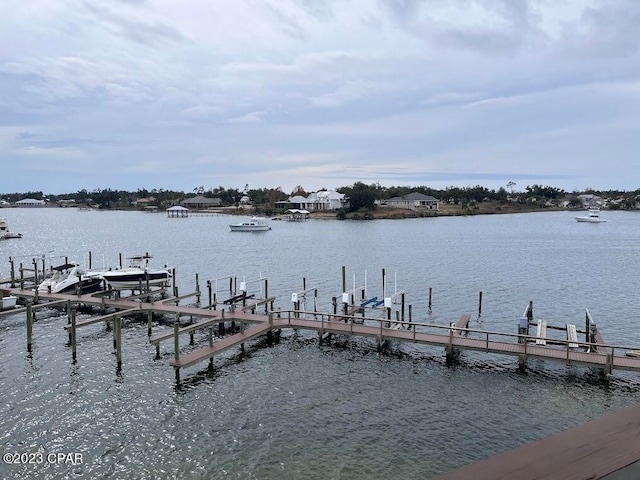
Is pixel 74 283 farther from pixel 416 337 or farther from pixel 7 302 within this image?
pixel 416 337

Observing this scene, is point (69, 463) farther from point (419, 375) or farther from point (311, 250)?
point (311, 250)

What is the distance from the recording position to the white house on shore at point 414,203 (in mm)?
187500

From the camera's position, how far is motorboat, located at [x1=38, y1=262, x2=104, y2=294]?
38562 mm

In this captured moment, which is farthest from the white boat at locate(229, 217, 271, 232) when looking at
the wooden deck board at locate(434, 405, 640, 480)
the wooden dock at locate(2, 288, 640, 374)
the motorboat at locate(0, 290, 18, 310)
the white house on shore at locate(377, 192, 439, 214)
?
the wooden deck board at locate(434, 405, 640, 480)

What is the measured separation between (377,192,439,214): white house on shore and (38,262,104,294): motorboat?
504ft

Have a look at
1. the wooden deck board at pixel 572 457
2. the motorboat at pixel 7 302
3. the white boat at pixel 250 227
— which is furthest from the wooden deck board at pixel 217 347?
the white boat at pixel 250 227

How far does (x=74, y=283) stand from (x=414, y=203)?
16062cm

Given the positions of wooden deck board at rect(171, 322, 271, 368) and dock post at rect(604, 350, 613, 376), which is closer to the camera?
dock post at rect(604, 350, 613, 376)

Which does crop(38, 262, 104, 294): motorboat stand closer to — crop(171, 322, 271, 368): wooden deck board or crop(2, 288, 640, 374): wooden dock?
crop(2, 288, 640, 374): wooden dock

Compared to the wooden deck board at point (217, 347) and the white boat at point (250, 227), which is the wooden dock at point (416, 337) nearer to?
the wooden deck board at point (217, 347)

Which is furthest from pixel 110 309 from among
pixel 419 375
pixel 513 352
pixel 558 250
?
pixel 558 250

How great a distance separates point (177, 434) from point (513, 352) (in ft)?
52.6

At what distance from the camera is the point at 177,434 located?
1792 cm

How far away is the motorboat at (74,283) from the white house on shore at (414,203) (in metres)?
Answer: 154
